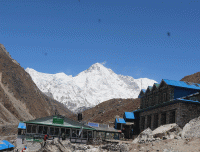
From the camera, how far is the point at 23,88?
130000 mm

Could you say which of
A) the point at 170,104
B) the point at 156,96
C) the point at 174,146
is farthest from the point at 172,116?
the point at 174,146

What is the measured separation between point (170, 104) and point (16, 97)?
317 feet

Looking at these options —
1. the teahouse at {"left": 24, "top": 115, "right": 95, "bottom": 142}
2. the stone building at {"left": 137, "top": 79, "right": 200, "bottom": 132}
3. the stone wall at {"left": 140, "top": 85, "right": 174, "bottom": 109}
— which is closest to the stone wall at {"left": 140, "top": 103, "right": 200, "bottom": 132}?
the stone building at {"left": 137, "top": 79, "right": 200, "bottom": 132}

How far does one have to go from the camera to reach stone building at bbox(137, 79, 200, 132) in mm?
32938

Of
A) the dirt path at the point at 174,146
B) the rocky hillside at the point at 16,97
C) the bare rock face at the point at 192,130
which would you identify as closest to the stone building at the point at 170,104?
the bare rock face at the point at 192,130

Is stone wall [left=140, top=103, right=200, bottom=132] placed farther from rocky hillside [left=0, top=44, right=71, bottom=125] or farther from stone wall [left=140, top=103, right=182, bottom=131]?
rocky hillside [left=0, top=44, right=71, bottom=125]

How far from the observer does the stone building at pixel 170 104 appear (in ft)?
108

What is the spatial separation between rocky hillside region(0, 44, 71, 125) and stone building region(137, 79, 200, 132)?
61533 millimetres

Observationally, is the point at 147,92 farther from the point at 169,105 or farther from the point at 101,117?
the point at 101,117

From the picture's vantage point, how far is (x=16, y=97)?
4665 inches

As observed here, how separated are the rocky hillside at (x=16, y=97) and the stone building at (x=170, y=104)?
61.5 meters

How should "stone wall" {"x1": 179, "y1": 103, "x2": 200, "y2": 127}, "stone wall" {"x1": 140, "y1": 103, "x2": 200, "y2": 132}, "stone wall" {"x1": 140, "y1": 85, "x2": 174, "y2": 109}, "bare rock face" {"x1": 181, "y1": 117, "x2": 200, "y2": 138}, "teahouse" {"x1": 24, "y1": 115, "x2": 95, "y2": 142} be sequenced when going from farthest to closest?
"teahouse" {"x1": 24, "y1": 115, "x2": 95, "y2": 142}
"stone wall" {"x1": 140, "y1": 85, "x2": 174, "y2": 109}
"stone wall" {"x1": 179, "y1": 103, "x2": 200, "y2": 127}
"stone wall" {"x1": 140, "y1": 103, "x2": 200, "y2": 132}
"bare rock face" {"x1": 181, "y1": 117, "x2": 200, "y2": 138}

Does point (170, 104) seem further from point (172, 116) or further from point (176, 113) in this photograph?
point (176, 113)

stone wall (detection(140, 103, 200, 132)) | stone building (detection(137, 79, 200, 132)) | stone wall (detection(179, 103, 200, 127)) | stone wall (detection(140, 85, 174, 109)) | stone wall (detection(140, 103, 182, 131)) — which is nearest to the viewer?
stone wall (detection(140, 103, 200, 132))
